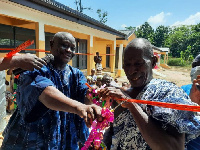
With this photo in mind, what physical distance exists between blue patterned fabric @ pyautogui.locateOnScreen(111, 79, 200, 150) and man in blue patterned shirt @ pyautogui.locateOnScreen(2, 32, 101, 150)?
33cm

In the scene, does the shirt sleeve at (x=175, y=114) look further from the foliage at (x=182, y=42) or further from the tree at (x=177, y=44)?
the tree at (x=177, y=44)

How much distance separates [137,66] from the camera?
48.2 inches

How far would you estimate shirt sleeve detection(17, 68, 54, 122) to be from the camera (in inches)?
54.3

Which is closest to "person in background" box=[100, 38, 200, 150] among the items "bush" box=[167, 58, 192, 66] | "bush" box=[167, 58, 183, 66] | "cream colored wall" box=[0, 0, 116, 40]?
"cream colored wall" box=[0, 0, 116, 40]

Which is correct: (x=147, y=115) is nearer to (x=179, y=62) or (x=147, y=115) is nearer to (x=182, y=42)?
(x=179, y=62)

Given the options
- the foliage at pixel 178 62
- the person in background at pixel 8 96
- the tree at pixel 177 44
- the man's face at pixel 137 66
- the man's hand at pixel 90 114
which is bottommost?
the person in background at pixel 8 96

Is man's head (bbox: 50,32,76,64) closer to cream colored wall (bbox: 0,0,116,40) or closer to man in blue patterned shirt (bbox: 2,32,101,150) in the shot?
man in blue patterned shirt (bbox: 2,32,101,150)

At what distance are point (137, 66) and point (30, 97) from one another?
96 centimetres

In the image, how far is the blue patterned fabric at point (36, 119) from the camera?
1.41m

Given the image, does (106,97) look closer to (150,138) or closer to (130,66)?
(130,66)

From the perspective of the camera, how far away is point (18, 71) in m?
1.52

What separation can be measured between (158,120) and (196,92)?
1.09m

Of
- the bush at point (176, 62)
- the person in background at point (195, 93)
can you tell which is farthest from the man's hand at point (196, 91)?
the bush at point (176, 62)

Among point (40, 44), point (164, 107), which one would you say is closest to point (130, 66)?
point (164, 107)
